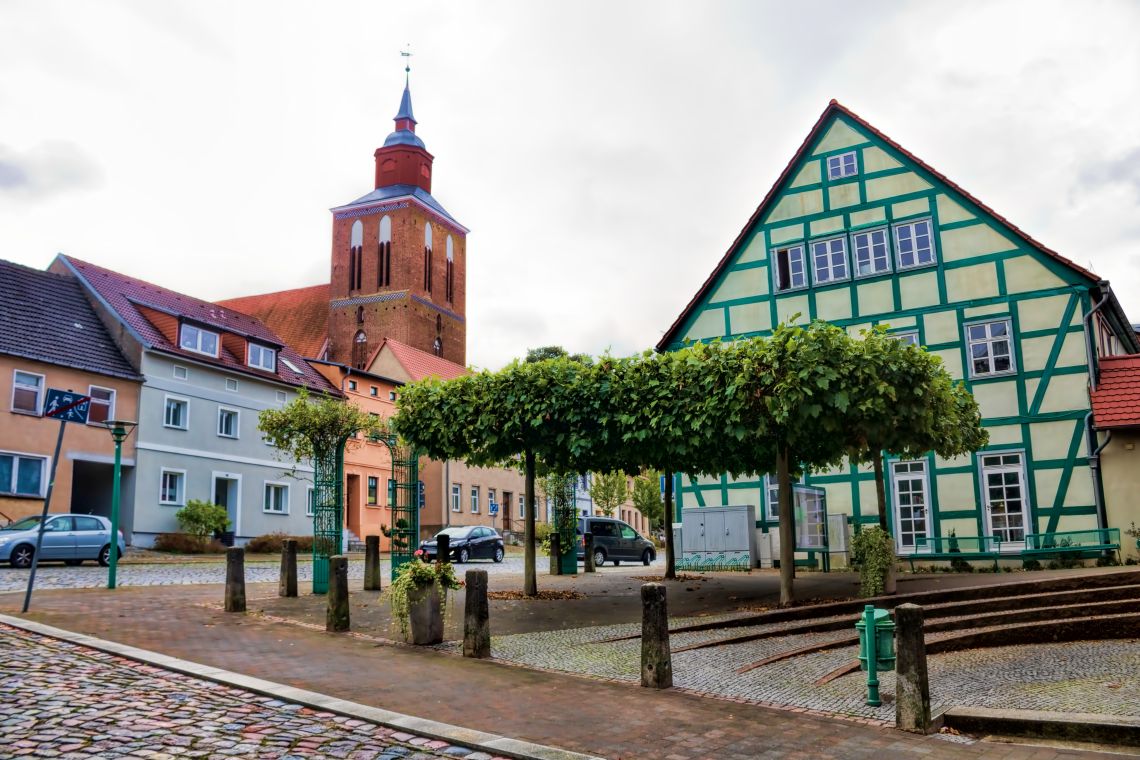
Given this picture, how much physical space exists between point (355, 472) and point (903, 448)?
35000 mm

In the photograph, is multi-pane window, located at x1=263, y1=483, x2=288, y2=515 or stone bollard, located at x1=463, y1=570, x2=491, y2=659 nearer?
stone bollard, located at x1=463, y1=570, x2=491, y2=659

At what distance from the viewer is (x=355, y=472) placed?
152 ft

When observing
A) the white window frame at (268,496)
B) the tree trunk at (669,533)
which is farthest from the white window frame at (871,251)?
the white window frame at (268,496)

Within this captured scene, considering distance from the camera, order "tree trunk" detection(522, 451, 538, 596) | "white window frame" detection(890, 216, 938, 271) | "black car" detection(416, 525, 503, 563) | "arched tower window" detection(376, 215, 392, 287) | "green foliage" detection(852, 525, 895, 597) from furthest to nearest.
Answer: "arched tower window" detection(376, 215, 392, 287)
"black car" detection(416, 525, 503, 563)
"white window frame" detection(890, 216, 938, 271)
"tree trunk" detection(522, 451, 538, 596)
"green foliage" detection(852, 525, 895, 597)

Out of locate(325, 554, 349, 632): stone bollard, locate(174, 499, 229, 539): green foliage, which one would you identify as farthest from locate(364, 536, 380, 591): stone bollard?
locate(174, 499, 229, 539): green foliage

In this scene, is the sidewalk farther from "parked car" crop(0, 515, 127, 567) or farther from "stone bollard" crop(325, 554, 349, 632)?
"parked car" crop(0, 515, 127, 567)

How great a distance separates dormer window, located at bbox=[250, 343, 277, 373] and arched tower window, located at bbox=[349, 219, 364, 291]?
30767 mm

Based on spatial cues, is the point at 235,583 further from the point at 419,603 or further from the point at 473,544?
the point at 473,544

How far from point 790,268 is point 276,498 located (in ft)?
79.4

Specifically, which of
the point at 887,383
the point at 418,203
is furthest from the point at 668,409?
the point at 418,203

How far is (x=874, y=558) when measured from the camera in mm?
14867

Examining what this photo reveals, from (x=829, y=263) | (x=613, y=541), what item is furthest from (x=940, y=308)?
(x=613, y=541)

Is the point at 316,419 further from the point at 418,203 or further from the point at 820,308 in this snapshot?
the point at 418,203

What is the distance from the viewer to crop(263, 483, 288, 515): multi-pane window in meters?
39.0
